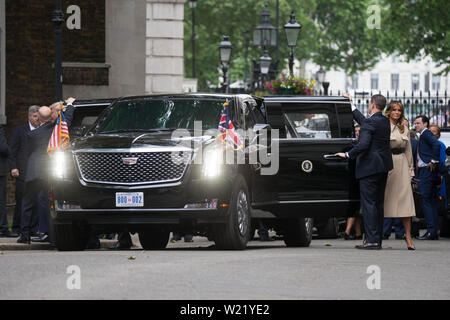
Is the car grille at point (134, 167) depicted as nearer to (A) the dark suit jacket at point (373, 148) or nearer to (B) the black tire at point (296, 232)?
(A) the dark suit jacket at point (373, 148)

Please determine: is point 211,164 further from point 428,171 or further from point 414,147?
point 414,147

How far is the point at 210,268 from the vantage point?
11672mm

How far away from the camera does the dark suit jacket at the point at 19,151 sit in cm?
1770

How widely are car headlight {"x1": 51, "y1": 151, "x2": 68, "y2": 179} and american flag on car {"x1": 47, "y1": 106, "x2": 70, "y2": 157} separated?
122 cm

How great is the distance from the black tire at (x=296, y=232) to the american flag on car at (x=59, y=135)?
3214 millimetres

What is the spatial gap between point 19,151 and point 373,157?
5433mm

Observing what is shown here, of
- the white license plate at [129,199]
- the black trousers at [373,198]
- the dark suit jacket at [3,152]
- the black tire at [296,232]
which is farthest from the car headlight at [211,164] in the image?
the dark suit jacket at [3,152]

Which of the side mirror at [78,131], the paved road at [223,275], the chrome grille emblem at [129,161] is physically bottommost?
the paved road at [223,275]

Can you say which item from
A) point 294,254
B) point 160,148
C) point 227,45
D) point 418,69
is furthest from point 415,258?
point 418,69

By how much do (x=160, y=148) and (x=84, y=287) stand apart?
4.08m

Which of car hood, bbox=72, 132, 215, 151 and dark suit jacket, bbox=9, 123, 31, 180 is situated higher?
car hood, bbox=72, 132, 215, 151

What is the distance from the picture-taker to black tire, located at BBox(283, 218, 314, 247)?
1702 centimetres

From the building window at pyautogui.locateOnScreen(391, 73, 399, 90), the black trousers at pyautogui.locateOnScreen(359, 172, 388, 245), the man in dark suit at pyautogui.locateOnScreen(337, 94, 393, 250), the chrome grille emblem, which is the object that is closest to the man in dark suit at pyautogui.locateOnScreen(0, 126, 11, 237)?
the chrome grille emblem

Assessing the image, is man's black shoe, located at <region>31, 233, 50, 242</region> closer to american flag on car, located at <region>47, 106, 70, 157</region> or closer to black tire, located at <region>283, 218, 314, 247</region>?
american flag on car, located at <region>47, 106, 70, 157</region>
